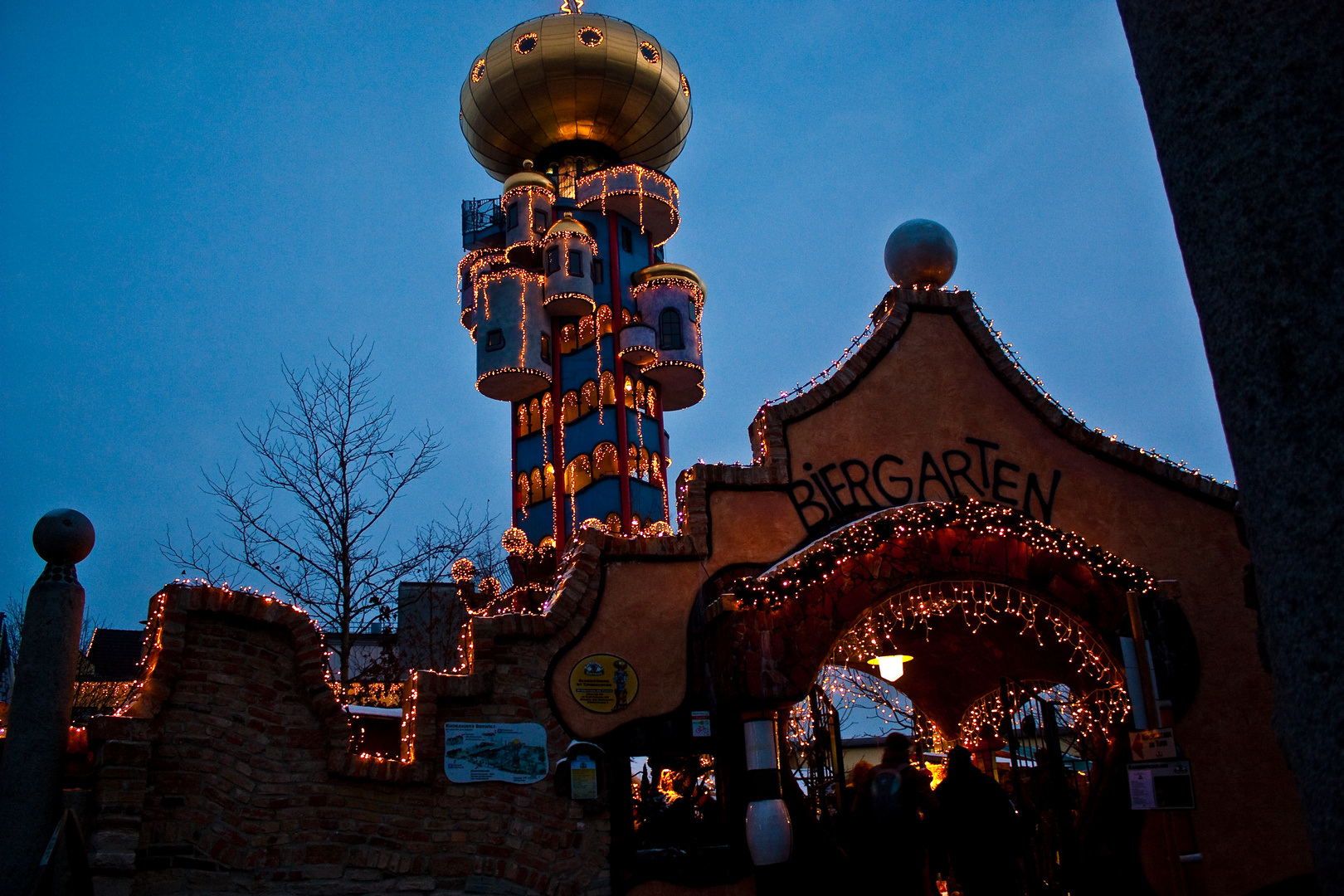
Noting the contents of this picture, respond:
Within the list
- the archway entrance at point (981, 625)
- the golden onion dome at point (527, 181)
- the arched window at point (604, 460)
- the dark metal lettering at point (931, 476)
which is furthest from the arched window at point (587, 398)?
the dark metal lettering at point (931, 476)

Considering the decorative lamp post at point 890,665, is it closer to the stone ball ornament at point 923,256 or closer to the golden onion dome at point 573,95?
the stone ball ornament at point 923,256

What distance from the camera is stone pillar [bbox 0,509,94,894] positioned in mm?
7359

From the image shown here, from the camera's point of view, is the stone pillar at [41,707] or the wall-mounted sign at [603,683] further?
the wall-mounted sign at [603,683]

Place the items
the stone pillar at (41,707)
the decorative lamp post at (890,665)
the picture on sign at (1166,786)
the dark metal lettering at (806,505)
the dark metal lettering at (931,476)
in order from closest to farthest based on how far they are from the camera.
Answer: the stone pillar at (41,707), the picture on sign at (1166,786), the dark metal lettering at (806,505), the dark metal lettering at (931,476), the decorative lamp post at (890,665)

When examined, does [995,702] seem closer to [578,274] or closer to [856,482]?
[856,482]

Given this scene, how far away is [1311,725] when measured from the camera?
221 centimetres

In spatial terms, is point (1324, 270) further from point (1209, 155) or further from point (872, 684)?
point (872, 684)

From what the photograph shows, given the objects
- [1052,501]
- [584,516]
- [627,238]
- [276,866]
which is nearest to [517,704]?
[276,866]

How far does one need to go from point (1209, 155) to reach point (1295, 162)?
201 millimetres

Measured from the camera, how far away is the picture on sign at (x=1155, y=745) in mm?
9023

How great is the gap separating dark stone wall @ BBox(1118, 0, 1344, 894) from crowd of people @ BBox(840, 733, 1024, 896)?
6295 mm

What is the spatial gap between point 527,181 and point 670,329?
6625mm

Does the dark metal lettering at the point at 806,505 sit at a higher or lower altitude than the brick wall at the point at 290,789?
higher

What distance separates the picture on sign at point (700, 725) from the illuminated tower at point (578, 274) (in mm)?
20477
